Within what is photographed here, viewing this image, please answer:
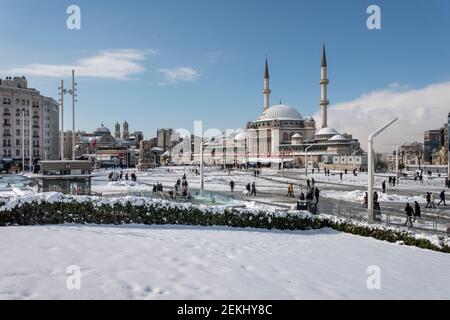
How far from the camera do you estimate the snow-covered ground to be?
574 cm

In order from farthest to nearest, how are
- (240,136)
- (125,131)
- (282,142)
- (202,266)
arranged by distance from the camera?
(125,131)
(240,136)
(282,142)
(202,266)

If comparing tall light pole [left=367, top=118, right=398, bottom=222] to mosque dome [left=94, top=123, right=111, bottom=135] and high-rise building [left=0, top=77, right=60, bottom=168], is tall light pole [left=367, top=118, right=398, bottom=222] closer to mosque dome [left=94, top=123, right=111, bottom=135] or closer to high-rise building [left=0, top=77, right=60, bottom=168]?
high-rise building [left=0, top=77, right=60, bottom=168]

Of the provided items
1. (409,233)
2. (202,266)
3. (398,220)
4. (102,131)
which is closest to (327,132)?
(398,220)

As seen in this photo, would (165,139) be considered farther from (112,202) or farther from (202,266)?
(202,266)

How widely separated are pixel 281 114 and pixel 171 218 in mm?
106587

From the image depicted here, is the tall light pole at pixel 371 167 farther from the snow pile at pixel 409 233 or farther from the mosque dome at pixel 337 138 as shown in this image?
the mosque dome at pixel 337 138

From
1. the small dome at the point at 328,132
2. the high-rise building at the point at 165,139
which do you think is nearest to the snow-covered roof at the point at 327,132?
the small dome at the point at 328,132

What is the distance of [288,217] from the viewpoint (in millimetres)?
14445

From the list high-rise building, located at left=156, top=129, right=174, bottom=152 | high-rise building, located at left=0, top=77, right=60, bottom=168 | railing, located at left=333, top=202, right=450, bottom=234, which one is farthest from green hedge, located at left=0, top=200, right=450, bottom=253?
high-rise building, located at left=156, top=129, right=174, bottom=152

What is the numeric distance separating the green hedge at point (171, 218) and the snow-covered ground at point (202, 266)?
3.89ft

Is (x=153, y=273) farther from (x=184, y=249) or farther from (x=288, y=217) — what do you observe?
(x=288, y=217)

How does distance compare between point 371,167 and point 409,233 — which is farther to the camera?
point 371,167

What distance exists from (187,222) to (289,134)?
104m

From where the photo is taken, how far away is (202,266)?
7.30m
